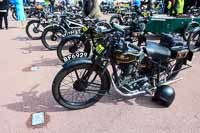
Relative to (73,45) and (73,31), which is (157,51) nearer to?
(73,45)

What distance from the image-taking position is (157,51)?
13.0 feet

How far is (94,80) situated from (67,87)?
80 centimetres

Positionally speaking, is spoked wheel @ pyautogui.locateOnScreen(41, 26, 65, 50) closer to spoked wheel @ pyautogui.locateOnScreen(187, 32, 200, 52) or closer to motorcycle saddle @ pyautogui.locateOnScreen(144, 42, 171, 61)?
spoked wheel @ pyautogui.locateOnScreen(187, 32, 200, 52)

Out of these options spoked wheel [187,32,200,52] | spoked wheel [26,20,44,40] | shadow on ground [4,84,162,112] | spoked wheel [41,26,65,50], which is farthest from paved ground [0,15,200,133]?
spoked wheel [26,20,44,40]

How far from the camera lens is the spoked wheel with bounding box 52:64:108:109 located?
146 inches

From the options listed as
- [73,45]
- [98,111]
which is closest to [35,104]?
[98,111]

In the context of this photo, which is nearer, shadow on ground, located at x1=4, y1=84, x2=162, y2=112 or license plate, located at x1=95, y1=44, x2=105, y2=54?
license plate, located at x1=95, y1=44, x2=105, y2=54

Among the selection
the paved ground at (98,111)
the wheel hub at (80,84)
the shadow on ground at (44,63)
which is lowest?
the paved ground at (98,111)

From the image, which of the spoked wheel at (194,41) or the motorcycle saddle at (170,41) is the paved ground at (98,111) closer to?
the motorcycle saddle at (170,41)

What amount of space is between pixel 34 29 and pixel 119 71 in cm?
624

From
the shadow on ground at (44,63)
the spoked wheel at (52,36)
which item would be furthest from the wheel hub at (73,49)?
the spoked wheel at (52,36)

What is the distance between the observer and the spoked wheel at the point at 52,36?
7672 millimetres

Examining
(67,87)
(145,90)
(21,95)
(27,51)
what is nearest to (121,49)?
(145,90)

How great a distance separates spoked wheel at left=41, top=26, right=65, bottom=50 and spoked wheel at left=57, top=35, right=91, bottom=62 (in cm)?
145
